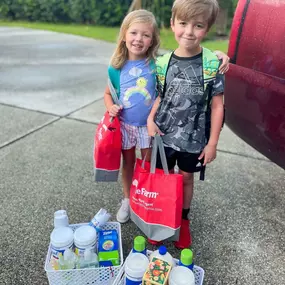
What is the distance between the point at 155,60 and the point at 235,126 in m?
0.89

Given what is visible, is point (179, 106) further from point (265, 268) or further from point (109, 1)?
point (109, 1)

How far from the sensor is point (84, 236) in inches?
74.8

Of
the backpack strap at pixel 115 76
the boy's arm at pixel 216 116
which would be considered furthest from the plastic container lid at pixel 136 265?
the backpack strap at pixel 115 76

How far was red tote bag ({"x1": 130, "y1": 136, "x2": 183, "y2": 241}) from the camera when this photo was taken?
2020 mm

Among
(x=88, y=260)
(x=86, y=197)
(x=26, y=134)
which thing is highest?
(x=88, y=260)

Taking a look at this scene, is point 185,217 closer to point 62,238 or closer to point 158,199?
point 158,199

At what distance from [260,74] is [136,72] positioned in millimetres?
819

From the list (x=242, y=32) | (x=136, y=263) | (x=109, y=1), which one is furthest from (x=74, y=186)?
(x=109, y=1)

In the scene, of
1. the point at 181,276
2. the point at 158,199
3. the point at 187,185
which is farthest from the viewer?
the point at 187,185

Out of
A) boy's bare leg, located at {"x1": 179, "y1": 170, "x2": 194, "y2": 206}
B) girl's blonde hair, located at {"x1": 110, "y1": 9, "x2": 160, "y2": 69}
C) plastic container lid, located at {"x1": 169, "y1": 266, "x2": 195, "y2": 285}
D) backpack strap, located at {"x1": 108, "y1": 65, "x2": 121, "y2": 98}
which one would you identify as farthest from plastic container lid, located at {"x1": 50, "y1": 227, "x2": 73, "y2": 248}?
girl's blonde hair, located at {"x1": 110, "y1": 9, "x2": 160, "y2": 69}

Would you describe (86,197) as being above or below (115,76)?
below

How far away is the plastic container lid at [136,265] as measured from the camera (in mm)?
1675

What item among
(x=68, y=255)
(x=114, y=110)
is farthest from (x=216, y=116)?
(x=68, y=255)

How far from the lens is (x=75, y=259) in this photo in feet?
6.07
